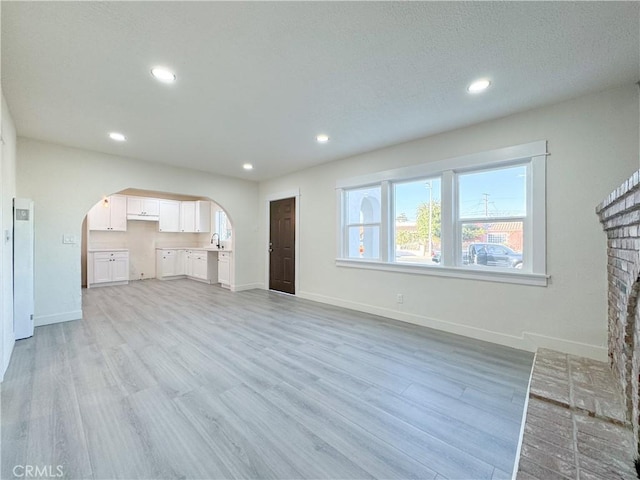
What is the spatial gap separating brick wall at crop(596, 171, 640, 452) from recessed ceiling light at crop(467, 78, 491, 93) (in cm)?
133

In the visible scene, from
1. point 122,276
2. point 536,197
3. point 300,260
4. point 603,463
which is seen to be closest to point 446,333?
point 536,197

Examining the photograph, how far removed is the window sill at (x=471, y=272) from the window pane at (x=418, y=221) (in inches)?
6.5

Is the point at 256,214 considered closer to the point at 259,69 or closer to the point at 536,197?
the point at 259,69

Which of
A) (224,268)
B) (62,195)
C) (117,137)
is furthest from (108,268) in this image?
(117,137)

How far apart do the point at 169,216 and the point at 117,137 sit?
4.62 metres

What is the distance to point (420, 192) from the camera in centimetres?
383

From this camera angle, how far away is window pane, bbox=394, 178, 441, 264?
3.66 m

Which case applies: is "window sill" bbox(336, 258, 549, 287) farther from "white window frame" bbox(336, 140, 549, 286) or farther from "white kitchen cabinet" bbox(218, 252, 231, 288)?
"white kitchen cabinet" bbox(218, 252, 231, 288)

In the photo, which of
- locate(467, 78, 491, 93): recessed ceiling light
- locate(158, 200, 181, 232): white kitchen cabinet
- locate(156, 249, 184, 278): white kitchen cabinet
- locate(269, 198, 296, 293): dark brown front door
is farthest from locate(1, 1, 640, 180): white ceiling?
locate(156, 249, 184, 278): white kitchen cabinet

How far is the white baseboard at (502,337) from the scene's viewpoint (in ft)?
8.21

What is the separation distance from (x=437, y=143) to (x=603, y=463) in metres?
3.33

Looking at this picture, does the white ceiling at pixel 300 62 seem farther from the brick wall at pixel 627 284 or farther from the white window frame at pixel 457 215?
the brick wall at pixel 627 284

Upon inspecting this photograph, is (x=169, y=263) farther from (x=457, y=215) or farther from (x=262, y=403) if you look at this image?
(x=457, y=215)

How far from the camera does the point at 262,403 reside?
6.35ft
